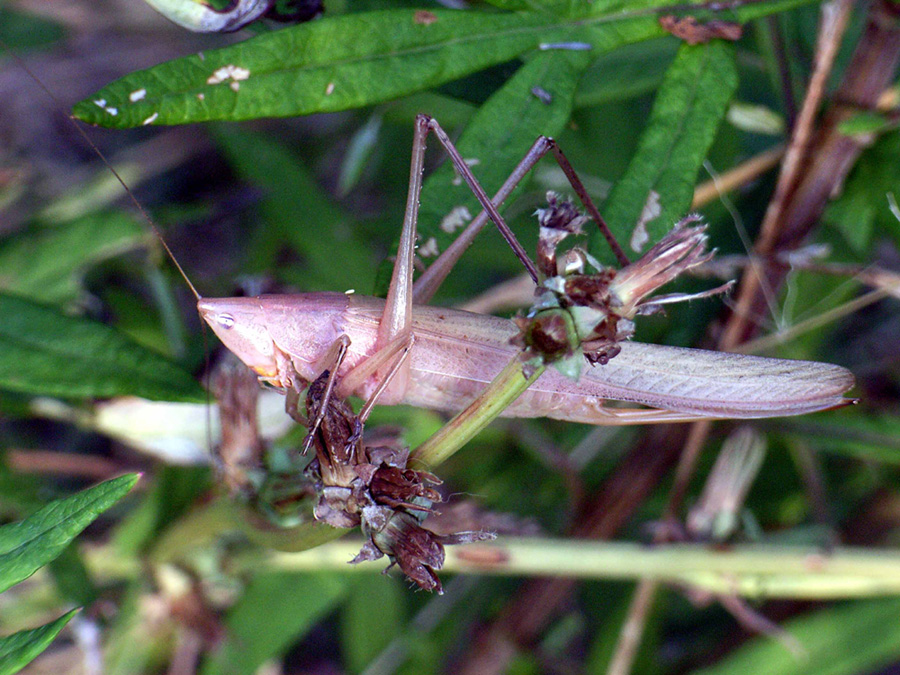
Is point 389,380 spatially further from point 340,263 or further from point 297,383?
point 340,263

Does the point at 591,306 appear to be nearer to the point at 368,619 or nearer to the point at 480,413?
the point at 480,413

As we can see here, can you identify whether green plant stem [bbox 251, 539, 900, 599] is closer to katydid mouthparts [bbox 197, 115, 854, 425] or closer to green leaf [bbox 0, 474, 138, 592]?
katydid mouthparts [bbox 197, 115, 854, 425]

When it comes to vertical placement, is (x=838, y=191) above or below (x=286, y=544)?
above

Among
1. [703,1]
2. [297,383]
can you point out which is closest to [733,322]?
[703,1]

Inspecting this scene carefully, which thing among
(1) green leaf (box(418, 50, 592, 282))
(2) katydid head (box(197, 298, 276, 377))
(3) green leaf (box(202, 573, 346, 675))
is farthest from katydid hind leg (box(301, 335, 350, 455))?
(3) green leaf (box(202, 573, 346, 675))

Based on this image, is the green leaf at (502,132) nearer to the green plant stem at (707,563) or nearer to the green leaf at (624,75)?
the green leaf at (624,75)

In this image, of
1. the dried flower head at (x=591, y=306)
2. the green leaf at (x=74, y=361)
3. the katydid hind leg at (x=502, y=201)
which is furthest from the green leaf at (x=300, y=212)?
the dried flower head at (x=591, y=306)
